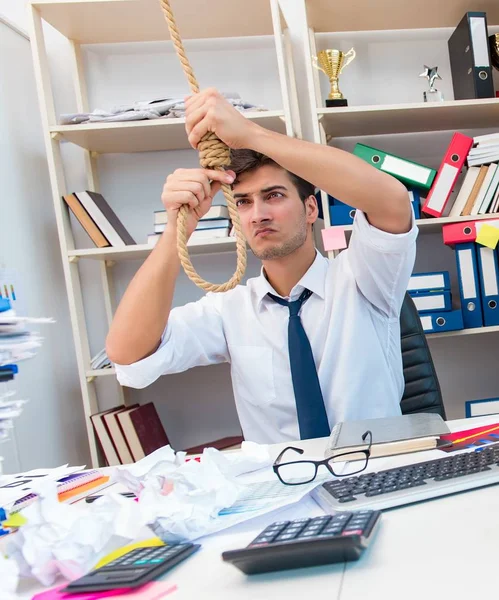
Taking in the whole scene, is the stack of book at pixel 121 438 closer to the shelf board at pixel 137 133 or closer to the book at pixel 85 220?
the book at pixel 85 220

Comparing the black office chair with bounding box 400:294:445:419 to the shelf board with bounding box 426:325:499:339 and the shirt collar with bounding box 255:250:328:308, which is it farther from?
the shelf board with bounding box 426:325:499:339

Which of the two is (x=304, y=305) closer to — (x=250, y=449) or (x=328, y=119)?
(x=250, y=449)

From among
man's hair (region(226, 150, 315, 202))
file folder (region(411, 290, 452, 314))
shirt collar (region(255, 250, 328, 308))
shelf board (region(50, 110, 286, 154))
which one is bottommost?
file folder (region(411, 290, 452, 314))

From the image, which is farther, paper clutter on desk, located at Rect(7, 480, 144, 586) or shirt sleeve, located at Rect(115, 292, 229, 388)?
shirt sleeve, located at Rect(115, 292, 229, 388)

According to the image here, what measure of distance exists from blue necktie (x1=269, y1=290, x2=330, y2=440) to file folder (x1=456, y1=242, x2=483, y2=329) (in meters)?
1.01

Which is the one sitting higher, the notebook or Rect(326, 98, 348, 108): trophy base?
Rect(326, 98, 348, 108): trophy base

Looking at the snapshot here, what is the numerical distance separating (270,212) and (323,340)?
0.34 meters

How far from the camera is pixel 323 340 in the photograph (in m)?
1.46

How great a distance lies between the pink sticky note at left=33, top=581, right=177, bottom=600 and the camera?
52 cm

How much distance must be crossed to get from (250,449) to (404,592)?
52 centimetres

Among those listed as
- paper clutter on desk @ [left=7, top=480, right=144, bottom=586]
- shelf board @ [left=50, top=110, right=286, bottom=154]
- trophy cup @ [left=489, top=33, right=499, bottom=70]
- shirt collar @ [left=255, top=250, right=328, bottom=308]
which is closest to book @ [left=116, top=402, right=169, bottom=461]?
shirt collar @ [left=255, top=250, right=328, bottom=308]

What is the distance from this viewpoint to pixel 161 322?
134 cm

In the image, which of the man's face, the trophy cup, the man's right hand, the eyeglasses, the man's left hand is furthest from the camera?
the trophy cup

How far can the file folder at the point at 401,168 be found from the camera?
2227mm
